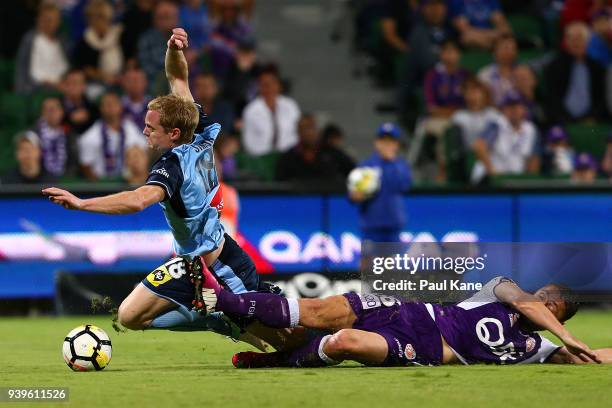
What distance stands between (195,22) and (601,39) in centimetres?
610

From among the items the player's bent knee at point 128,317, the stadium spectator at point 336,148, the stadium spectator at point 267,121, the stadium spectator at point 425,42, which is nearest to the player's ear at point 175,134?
the player's bent knee at point 128,317

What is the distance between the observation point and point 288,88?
19.1 m

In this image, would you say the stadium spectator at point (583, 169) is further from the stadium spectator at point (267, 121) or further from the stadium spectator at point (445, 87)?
the stadium spectator at point (267, 121)

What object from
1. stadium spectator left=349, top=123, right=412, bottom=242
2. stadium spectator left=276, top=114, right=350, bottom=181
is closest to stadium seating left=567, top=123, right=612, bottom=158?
stadium spectator left=276, top=114, right=350, bottom=181

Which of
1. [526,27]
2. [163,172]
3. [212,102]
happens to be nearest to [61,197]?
[163,172]

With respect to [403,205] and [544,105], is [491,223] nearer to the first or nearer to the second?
[403,205]

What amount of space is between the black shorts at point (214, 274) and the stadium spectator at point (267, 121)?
8.05m

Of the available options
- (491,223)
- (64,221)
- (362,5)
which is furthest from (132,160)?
(362,5)

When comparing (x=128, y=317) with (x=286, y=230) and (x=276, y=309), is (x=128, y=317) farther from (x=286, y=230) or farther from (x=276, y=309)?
(x=286, y=230)

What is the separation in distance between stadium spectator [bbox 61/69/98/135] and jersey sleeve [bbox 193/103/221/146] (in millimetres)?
7712

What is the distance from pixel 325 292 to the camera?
15523mm

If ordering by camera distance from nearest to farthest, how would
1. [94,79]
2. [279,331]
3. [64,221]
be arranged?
[279,331], [64,221], [94,79]

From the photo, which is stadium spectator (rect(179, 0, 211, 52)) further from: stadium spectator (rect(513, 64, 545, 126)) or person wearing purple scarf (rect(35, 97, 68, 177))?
stadium spectator (rect(513, 64, 545, 126))

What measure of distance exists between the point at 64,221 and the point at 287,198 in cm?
271
